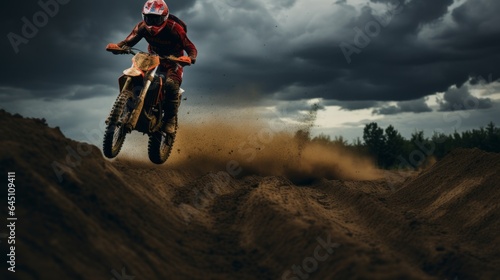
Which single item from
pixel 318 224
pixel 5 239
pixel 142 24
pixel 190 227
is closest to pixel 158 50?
pixel 142 24

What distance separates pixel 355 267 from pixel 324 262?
0.52m

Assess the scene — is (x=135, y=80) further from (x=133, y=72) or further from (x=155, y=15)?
(x=155, y=15)

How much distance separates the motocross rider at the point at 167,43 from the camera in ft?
33.5

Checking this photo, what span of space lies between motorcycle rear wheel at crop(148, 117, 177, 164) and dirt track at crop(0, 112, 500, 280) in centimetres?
118

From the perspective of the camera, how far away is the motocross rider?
10219 millimetres

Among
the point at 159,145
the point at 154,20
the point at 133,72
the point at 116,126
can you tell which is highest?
the point at 154,20

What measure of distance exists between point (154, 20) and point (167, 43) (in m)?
0.70

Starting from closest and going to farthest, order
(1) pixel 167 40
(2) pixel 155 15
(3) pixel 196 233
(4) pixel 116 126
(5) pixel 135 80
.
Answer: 1. (3) pixel 196 233
2. (4) pixel 116 126
3. (5) pixel 135 80
4. (2) pixel 155 15
5. (1) pixel 167 40

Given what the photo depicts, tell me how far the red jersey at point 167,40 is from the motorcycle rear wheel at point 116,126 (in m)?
1.79

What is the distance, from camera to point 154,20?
33.0ft

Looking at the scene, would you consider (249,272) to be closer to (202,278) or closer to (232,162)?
(202,278)

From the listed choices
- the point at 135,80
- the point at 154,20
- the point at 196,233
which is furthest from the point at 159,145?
the point at 196,233

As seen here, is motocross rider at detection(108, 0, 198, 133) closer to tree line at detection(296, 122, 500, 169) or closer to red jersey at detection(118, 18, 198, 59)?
red jersey at detection(118, 18, 198, 59)

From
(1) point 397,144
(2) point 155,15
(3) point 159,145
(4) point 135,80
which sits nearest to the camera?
(4) point 135,80
